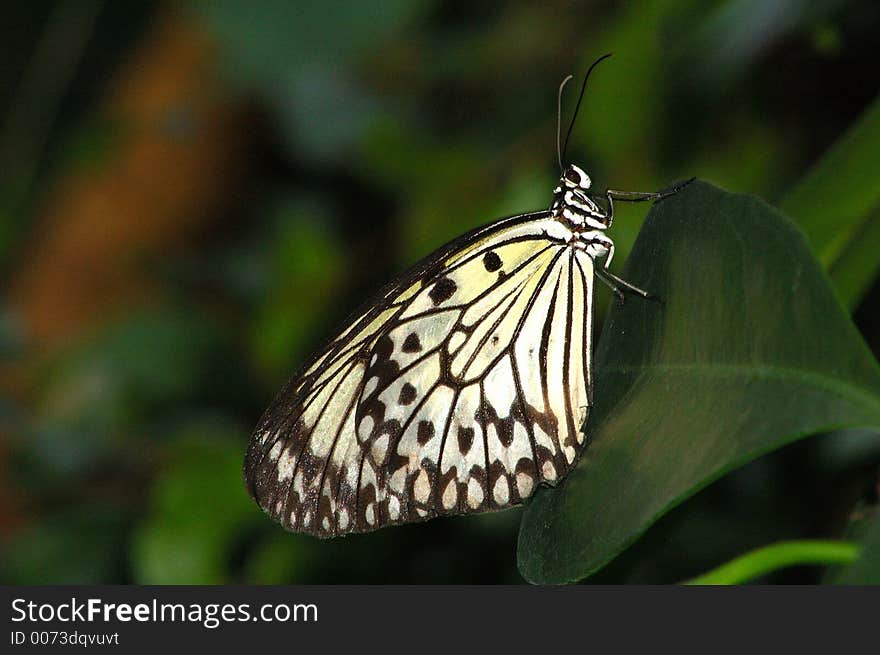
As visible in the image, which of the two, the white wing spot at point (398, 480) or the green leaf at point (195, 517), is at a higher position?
the green leaf at point (195, 517)

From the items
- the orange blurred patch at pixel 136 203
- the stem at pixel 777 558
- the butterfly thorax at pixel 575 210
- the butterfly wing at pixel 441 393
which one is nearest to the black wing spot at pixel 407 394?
the butterfly wing at pixel 441 393

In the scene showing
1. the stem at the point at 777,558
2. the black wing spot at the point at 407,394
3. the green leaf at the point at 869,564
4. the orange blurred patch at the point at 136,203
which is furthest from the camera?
the orange blurred patch at the point at 136,203

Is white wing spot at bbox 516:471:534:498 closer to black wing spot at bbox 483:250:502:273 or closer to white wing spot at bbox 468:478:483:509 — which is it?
white wing spot at bbox 468:478:483:509

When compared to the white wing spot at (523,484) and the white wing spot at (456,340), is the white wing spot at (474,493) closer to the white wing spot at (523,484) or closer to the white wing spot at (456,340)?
the white wing spot at (523,484)

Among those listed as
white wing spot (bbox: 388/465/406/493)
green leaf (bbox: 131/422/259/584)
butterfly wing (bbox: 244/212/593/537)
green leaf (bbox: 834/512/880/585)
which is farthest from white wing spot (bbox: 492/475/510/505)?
green leaf (bbox: 131/422/259/584)

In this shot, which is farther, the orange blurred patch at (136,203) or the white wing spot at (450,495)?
the orange blurred patch at (136,203)

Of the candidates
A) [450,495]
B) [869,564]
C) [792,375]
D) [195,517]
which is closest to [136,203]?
[195,517]

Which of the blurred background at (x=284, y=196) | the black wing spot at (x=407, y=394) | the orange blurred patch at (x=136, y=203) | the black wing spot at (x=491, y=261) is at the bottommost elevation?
the black wing spot at (x=407, y=394)
